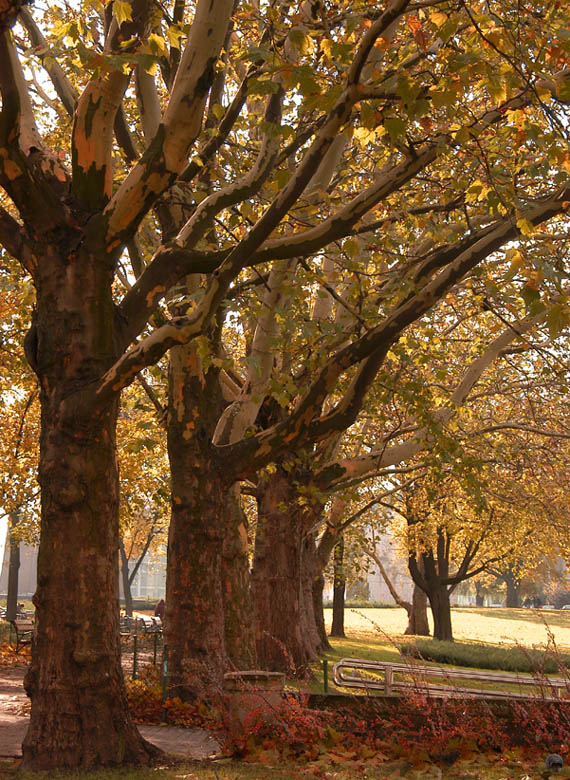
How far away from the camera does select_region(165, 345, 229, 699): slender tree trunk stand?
10.0 metres

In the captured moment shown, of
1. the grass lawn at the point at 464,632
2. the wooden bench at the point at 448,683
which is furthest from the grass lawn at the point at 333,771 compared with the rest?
the grass lawn at the point at 464,632

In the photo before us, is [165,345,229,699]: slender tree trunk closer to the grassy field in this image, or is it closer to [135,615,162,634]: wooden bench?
[135,615,162,634]: wooden bench

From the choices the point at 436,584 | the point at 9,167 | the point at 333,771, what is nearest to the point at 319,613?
the point at 436,584

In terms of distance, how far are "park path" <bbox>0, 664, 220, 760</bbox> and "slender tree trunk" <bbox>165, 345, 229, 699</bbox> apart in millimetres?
824

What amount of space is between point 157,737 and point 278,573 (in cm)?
666

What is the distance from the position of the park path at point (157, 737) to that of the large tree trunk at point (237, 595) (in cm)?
265

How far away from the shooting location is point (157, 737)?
343 inches

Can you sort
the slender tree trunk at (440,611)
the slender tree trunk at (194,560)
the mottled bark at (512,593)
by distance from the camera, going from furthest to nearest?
1. the mottled bark at (512,593)
2. the slender tree trunk at (440,611)
3. the slender tree trunk at (194,560)

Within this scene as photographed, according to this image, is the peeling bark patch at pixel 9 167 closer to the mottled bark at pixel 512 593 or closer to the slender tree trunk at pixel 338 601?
the slender tree trunk at pixel 338 601

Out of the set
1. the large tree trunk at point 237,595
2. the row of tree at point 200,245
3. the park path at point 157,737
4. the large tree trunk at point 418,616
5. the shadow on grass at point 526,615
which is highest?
the row of tree at point 200,245

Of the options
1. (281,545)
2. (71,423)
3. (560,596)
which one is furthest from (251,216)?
(560,596)

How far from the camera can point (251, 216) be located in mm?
9930

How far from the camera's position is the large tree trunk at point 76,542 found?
6492 mm

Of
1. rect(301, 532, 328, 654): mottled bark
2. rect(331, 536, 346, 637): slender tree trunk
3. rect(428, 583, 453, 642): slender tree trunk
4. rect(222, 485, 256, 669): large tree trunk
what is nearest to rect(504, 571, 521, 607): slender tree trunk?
rect(331, 536, 346, 637): slender tree trunk
